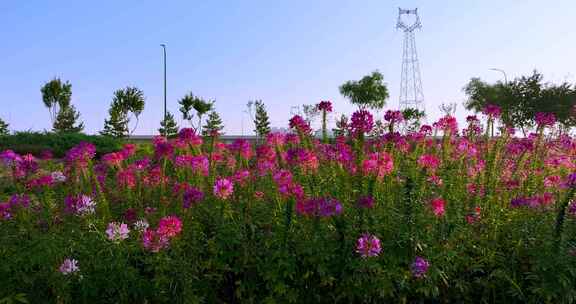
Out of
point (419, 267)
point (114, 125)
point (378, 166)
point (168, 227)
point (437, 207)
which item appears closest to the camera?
point (168, 227)

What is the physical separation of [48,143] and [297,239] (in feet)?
59.6

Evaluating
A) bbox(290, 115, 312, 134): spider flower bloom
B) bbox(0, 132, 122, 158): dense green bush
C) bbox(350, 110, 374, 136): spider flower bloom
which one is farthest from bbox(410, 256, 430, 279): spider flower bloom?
bbox(0, 132, 122, 158): dense green bush

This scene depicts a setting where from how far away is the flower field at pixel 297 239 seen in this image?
3.43 meters

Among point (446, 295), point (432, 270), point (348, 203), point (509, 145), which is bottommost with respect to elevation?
point (446, 295)

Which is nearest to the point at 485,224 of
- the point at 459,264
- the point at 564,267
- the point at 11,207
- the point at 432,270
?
the point at 459,264

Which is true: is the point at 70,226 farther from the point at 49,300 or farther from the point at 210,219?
the point at 210,219

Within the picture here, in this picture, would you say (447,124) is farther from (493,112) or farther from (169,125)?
(169,125)

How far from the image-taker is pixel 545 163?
23.7 ft

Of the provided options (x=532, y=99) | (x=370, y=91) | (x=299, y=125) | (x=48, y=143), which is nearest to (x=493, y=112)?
(x=299, y=125)

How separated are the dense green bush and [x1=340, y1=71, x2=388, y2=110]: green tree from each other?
130 ft

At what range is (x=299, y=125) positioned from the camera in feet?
15.5

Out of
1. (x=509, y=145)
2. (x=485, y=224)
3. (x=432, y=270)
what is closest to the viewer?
(x=432, y=270)

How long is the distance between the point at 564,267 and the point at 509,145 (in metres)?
3.29

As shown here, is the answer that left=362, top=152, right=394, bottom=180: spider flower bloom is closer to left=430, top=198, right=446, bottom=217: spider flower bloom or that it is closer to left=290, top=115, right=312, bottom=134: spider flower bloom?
left=430, top=198, right=446, bottom=217: spider flower bloom
